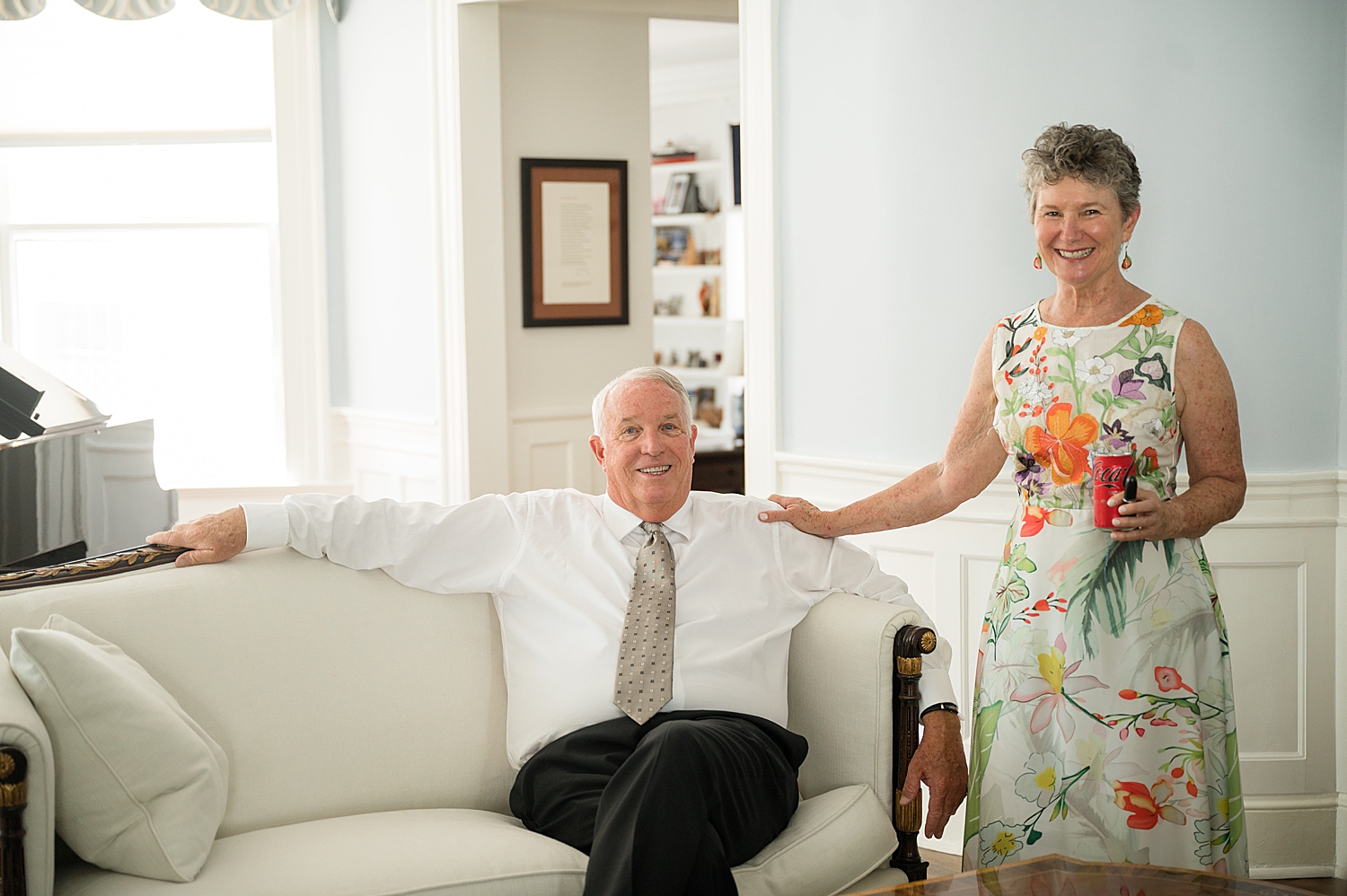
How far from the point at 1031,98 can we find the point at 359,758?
2.16 m

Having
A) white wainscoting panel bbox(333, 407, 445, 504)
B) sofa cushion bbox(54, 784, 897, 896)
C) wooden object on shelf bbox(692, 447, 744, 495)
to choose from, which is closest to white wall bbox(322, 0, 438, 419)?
white wainscoting panel bbox(333, 407, 445, 504)

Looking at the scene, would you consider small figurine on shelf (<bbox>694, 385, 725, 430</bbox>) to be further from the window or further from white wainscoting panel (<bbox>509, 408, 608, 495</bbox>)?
the window

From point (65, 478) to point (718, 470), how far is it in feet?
8.78

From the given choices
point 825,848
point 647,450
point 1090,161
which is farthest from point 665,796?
point 1090,161

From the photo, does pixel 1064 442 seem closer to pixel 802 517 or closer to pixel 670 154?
pixel 802 517

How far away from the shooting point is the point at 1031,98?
9.39 ft

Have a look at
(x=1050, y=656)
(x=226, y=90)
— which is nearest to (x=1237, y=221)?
(x=1050, y=656)

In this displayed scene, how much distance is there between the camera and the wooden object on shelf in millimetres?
4938

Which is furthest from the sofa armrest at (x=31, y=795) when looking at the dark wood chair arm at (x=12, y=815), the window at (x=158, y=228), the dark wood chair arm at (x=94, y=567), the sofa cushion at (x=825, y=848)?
the window at (x=158, y=228)

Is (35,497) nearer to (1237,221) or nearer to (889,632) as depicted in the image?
(889,632)

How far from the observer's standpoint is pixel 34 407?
9.82 feet

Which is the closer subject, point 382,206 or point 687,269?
point 382,206

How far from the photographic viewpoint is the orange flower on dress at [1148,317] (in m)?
1.94

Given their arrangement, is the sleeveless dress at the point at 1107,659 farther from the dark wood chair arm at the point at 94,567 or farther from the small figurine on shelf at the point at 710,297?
the small figurine on shelf at the point at 710,297
